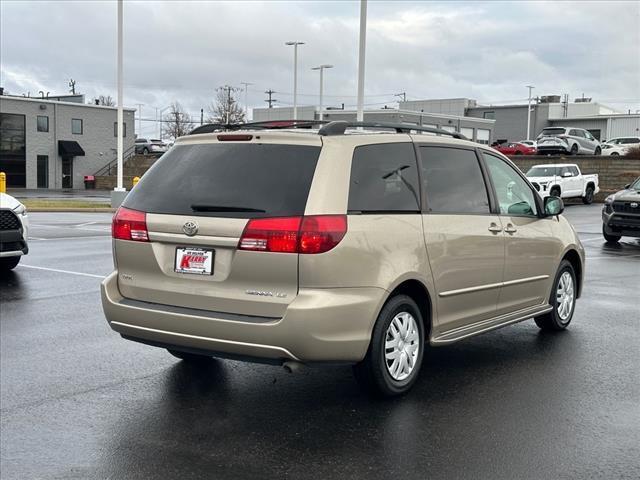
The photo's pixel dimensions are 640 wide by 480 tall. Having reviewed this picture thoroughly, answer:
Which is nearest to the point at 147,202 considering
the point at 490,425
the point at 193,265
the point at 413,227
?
the point at 193,265

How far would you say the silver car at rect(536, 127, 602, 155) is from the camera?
42.9 meters

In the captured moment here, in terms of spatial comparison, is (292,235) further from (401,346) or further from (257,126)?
(257,126)

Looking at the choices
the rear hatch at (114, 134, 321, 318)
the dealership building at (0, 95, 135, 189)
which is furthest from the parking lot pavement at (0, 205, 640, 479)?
the dealership building at (0, 95, 135, 189)

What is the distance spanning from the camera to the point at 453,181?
→ 5.80 metres

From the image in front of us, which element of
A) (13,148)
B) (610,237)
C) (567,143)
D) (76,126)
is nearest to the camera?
(610,237)

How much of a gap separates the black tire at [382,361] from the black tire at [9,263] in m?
7.68

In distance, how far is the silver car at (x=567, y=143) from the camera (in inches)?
1690

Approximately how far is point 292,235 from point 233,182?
2.05ft

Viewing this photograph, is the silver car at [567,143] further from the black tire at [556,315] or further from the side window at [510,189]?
the side window at [510,189]

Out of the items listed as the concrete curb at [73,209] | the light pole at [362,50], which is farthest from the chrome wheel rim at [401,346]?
the concrete curb at [73,209]

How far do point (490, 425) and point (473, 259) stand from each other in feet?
4.95

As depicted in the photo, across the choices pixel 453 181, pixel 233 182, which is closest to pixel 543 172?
pixel 453 181

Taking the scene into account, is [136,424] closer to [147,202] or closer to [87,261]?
[147,202]

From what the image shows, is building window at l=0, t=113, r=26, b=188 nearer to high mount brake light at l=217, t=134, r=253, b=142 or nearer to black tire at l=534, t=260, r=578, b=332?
black tire at l=534, t=260, r=578, b=332
